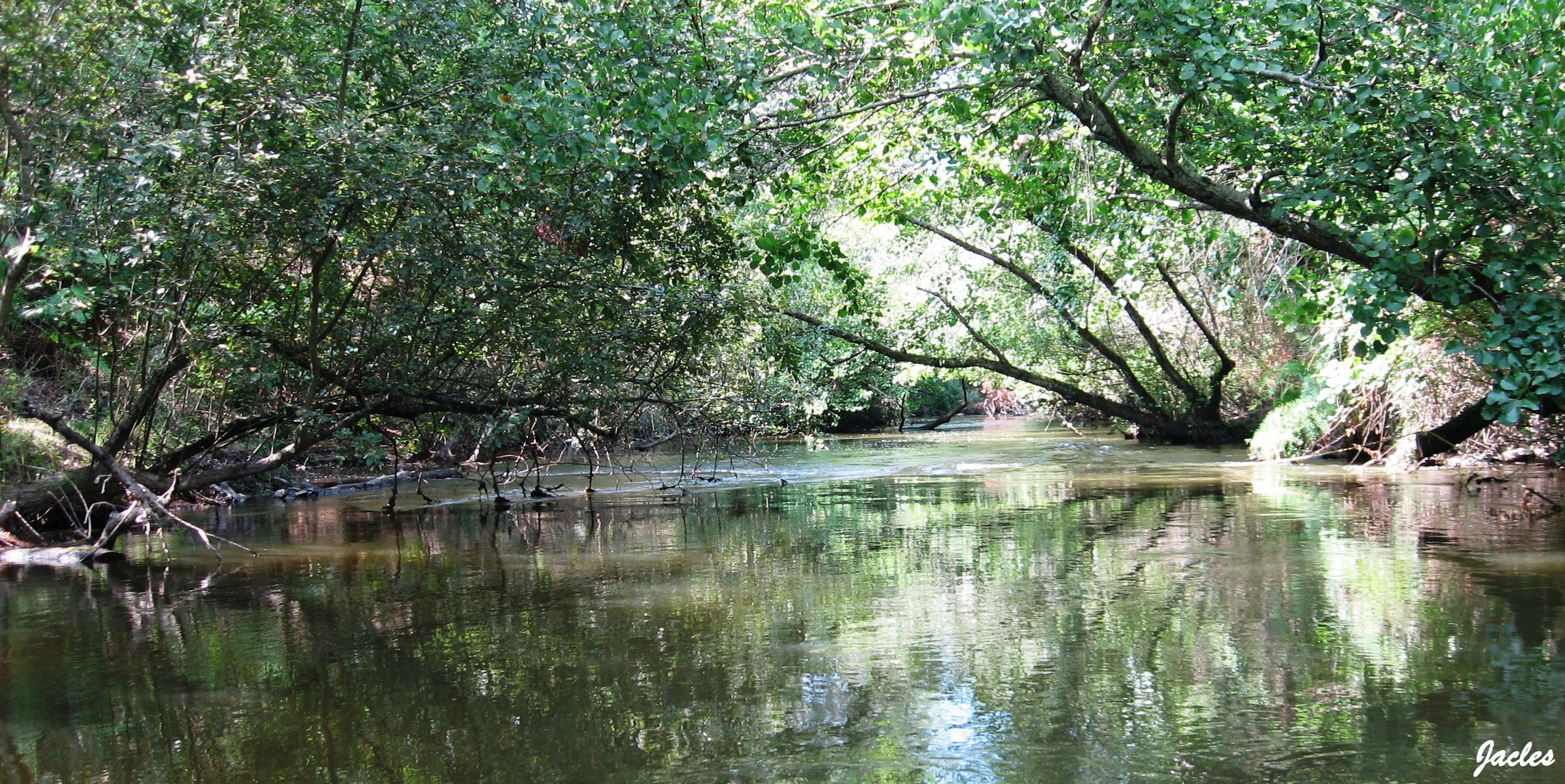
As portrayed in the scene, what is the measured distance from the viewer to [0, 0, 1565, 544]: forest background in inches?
307

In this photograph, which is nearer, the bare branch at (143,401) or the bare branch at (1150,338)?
the bare branch at (143,401)

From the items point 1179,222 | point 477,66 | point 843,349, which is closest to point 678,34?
point 477,66

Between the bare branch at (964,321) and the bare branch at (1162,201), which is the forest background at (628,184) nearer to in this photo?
the bare branch at (1162,201)

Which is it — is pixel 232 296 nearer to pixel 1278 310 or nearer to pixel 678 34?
pixel 678 34

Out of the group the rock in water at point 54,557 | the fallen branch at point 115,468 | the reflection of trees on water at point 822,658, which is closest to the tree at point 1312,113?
the reflection of trees on water at point 822,658

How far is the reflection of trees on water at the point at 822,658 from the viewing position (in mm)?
4531

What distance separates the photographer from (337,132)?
8.59 m

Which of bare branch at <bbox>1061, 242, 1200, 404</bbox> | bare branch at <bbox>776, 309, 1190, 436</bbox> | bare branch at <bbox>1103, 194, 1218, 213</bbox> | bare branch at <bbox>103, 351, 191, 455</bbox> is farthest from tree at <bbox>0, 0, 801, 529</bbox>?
bare branch at <bbox>1061, 242, 1200, 404</bbox>

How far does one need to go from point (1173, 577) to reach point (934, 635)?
2.49 meters

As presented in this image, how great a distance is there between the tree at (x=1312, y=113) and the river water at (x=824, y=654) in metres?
2.12

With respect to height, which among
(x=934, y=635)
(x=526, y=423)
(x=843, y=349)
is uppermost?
(x=843, y=349)

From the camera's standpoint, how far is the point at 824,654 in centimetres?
606
